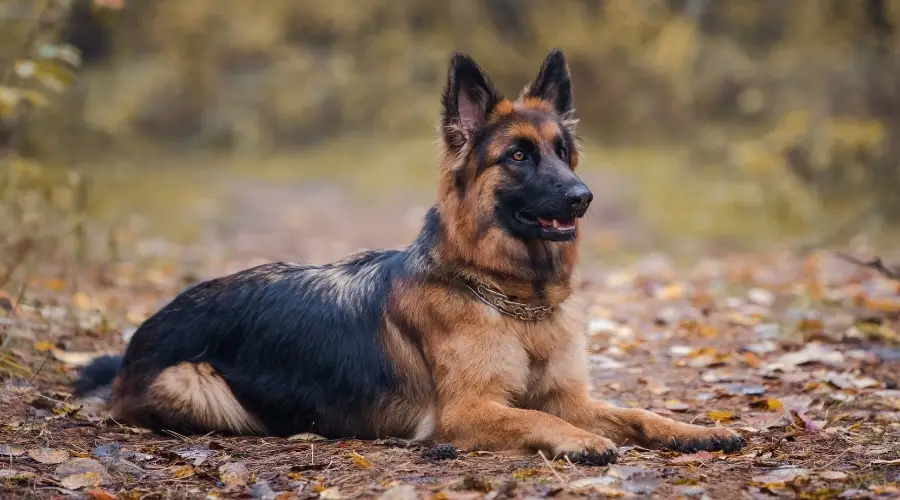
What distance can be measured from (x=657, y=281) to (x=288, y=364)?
5.76m

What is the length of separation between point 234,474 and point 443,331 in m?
1.23

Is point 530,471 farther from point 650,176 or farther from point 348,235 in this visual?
point 650,176

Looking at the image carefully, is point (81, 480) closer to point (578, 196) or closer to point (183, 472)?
point (183, 472)

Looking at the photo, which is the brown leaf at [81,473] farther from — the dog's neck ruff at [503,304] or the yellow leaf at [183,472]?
the dog's neck ruff at [503,304]

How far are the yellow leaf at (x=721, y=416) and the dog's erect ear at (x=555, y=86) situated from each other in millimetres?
1844

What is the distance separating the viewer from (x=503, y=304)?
456 centimetres

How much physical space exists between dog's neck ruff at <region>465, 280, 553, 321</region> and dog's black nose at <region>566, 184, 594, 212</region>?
0.59 meters

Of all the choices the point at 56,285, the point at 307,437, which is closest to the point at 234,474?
the point at 307,437

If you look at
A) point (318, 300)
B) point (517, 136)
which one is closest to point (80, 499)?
point (318, 300)

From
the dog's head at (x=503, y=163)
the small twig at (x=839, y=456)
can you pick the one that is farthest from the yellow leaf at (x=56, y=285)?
the small twig at (x=839, y=456)

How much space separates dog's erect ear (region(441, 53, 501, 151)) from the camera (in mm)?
4672

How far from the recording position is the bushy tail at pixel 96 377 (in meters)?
5.28

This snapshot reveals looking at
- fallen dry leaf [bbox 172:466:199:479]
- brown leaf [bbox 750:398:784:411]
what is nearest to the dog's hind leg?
fallen dry leaf [bbox 172:466:199:479]

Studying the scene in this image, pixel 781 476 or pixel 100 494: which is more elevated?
pixel 100 494
